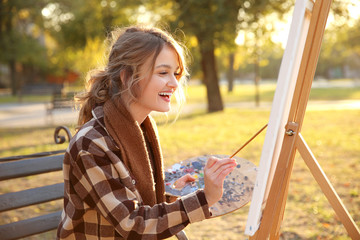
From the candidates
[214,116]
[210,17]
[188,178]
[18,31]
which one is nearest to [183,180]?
[188,178]

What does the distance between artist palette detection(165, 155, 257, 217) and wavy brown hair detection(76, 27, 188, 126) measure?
23.2 inches

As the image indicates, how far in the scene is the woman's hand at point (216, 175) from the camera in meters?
1.62

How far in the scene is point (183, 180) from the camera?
7.21 ft

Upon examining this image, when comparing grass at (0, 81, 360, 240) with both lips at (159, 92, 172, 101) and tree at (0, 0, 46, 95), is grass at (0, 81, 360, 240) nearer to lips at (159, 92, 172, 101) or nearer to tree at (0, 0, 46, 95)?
lips at (159, 92, 172, 101)

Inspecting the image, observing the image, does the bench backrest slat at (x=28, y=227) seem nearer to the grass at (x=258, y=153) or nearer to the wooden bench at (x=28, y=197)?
the wooden bench at (x=28, y=197)

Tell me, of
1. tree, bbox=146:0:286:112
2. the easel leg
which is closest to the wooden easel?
the easel leg

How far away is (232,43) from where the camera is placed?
49.8ft

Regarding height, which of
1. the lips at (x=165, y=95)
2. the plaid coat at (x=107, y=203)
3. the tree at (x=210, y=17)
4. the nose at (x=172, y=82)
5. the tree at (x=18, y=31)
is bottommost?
the tree at (x=18, y=31)

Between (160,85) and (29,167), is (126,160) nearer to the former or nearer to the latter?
(160,85)

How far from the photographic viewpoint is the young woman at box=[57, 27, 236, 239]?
62.2 inches

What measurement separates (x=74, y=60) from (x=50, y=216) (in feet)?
118

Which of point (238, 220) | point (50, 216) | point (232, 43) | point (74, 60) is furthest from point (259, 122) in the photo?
point (74, 60)

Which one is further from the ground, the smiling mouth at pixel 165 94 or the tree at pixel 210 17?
the tree at pixel 210 17

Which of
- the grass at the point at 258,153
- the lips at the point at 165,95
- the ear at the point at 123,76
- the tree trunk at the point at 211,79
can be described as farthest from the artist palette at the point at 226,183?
the tree trunk at the point at 211,79
